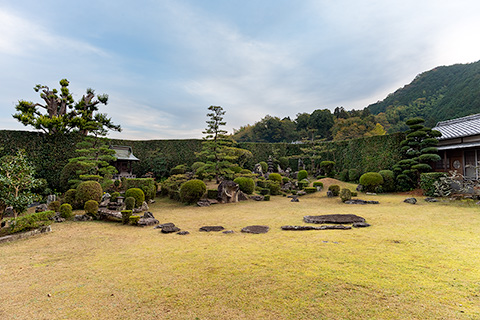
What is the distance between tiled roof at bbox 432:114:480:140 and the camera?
42.8 feet

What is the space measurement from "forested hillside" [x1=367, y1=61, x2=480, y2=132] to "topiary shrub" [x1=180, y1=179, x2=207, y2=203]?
33.9m

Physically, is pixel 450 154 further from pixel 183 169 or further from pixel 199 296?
pixel 183 169

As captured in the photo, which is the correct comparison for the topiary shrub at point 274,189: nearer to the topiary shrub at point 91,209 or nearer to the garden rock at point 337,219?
the garden rock at point 337,219

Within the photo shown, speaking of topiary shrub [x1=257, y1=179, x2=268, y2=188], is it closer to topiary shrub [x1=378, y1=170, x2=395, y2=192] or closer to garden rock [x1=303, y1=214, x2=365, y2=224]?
topiary shrub [x1=378, y1=170, x2=395, y2=192]

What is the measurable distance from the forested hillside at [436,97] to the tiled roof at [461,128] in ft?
57.1

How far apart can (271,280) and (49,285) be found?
326 centimetres

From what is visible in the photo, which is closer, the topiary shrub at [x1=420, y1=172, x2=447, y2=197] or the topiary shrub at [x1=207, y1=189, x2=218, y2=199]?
the topiary shrub at [x1=420, y1=172, x2=447, y2=197]

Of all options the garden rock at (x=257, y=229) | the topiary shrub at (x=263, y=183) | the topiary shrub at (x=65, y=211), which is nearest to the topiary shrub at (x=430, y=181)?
the topiary shrub at (x=263, y=183)

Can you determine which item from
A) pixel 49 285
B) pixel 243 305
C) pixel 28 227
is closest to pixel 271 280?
pixel 243 305

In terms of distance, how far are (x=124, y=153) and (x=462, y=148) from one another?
24.1 metres

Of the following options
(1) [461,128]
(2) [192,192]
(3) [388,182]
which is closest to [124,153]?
(2) [192,192]

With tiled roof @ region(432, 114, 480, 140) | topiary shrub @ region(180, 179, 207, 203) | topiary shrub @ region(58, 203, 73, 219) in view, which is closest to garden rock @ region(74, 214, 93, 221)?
topiary shrub @ region(58, 203, 73, 219)

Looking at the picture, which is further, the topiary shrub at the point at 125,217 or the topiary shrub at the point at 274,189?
the topiary shrub at the point at 274,189

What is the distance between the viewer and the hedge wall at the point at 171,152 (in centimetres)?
1426
